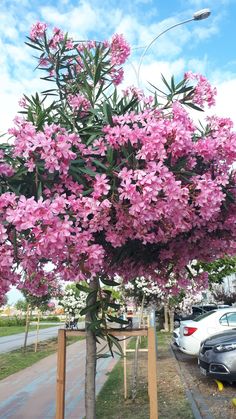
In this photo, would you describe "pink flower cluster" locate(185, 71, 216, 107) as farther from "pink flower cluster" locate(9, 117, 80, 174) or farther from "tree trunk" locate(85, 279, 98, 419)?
"tree trunk" locate(85, 279, 98, 419)

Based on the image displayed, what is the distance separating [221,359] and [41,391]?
12.3ft

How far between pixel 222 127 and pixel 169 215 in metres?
0.90

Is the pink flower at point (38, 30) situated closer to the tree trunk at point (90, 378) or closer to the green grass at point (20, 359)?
the tree trunk at point (90, 378)

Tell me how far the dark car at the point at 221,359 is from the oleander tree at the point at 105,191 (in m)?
5.99

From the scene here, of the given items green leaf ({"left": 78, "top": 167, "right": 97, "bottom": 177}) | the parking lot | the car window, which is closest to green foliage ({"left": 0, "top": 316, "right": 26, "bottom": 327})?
the car window

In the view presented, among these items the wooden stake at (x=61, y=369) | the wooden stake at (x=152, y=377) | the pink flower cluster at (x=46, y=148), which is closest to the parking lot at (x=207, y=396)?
the wooden stake at (x=152, y=377)

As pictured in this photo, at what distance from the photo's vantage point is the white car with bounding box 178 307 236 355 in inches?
496

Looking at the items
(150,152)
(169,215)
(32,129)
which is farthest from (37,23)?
(169,215)

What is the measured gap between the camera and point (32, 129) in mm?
2631

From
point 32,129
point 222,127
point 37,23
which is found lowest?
point 32,129

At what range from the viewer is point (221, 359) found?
29.3 feet

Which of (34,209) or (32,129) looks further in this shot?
(32,129)

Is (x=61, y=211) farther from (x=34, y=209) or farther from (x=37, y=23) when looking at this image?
(x=37, y=23)

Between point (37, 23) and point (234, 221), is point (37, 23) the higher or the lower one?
the higher one
